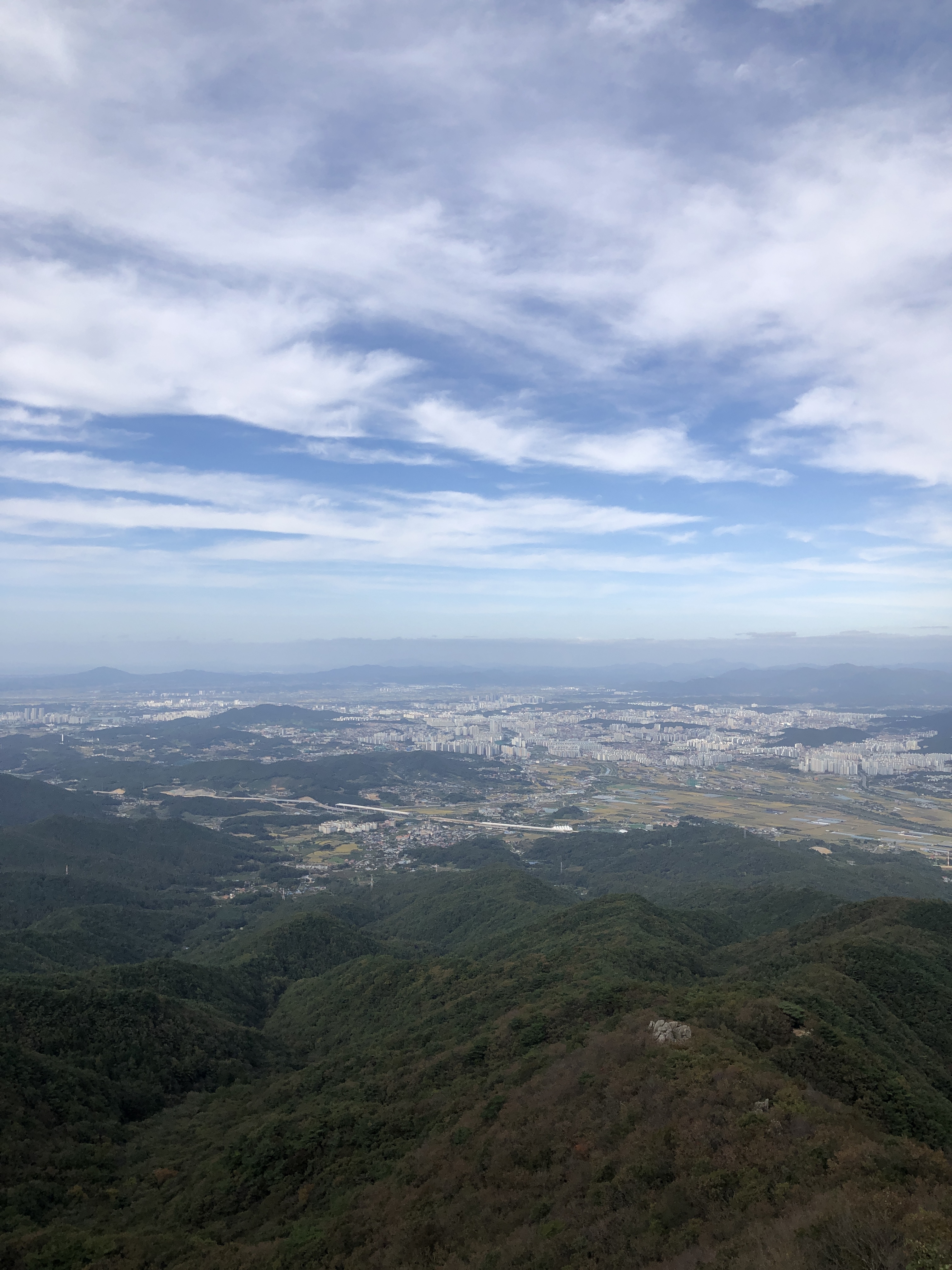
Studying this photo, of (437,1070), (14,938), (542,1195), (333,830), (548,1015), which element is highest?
(542,1195)

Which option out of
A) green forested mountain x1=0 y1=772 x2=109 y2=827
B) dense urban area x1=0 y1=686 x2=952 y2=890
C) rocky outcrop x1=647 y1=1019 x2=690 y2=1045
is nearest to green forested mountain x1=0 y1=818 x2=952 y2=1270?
rocky outcrop x1=647 y1=1019 x2=690 y2=1045

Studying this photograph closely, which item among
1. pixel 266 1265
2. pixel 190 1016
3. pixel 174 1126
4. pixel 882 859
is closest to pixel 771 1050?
pixel 266 1265

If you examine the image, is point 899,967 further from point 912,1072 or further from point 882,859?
point 882,859

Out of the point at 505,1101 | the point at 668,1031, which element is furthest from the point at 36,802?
the point at 668,1031

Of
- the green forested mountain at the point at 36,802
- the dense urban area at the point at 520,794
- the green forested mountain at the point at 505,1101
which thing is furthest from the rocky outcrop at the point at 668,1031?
the green forested mountain at the point at 36,802

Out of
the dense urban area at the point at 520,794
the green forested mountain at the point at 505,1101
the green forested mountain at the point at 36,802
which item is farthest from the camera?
the dense urban area at the point at 520,794

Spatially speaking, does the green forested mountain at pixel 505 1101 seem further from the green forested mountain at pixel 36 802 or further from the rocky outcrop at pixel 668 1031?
the green forested mountain at pixel 36 802

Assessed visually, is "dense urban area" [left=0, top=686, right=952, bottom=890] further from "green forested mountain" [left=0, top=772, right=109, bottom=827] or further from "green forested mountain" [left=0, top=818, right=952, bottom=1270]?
"green forested mountain" [left=0, top=818, right=952, bottom=1270]

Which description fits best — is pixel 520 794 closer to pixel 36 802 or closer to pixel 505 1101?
pixel 36 802

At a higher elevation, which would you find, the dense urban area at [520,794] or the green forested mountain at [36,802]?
the green forested mountain at [36,802]
